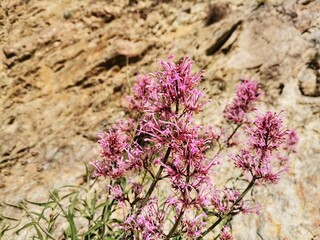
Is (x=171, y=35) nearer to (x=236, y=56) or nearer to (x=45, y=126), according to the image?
(x=236, y=56)

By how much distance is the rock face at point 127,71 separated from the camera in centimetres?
712

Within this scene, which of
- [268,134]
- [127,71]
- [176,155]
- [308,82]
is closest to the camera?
[176,155]

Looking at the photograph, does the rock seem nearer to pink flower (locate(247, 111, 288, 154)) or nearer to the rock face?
the rock face

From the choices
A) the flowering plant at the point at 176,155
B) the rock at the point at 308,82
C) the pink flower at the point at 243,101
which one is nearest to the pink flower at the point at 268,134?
the flowering plant at the point at 176,155

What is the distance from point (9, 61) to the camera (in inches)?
395

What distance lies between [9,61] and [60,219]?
5606 millimetres

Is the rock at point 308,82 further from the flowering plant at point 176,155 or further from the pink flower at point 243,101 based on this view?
the flowering plant at point 176,155

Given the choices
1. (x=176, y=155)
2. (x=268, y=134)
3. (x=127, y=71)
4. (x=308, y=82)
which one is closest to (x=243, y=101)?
(x=268, y=134)

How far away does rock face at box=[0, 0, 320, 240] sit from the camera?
7.12 m

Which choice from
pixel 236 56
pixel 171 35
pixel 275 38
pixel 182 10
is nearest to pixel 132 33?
pixel 171 35

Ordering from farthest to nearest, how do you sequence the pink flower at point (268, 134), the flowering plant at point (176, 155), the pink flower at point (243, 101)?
the pink flower at point (243, 101)
the pink flower at point (268, 134)
the flowering plant at point (176, 155)

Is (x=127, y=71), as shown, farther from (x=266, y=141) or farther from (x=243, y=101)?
(x=266, y=141)

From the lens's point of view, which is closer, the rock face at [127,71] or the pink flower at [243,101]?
the pink flower at [243,101]

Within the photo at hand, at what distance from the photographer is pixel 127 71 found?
413 inches
